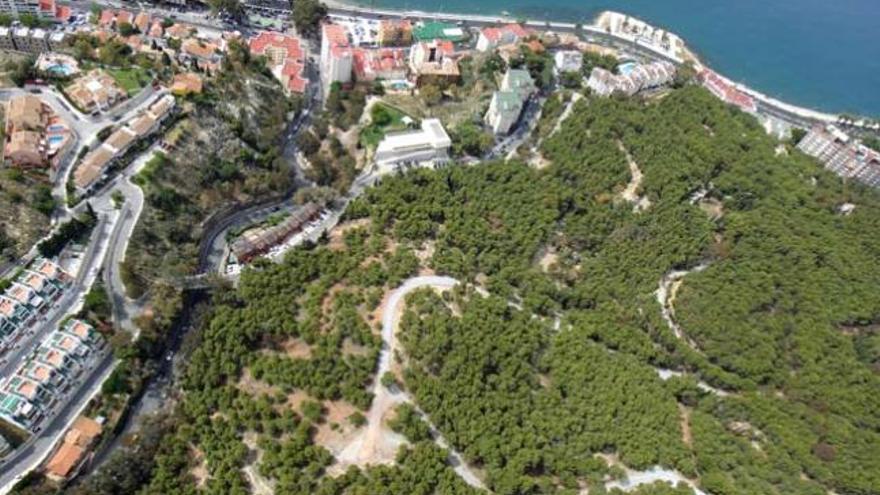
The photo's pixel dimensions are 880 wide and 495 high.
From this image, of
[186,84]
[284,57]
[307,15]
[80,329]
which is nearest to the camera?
[80,329]

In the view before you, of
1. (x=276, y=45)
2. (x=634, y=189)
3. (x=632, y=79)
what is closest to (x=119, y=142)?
(x=276, y=45)

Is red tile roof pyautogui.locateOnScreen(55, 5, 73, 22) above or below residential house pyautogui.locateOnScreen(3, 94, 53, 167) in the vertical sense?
above

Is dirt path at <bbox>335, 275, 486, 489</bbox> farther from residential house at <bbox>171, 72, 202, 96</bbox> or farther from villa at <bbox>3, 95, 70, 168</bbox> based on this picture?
villa at <bbox>3, 95, 70, 168</bbox>

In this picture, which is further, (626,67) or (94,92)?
(626,67)

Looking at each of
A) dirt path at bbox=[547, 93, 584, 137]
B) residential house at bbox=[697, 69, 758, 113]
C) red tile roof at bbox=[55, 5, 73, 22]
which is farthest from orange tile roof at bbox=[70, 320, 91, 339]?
residential house at bbox=[697, 69, 758, 113]

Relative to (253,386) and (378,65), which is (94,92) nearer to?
(378,65)

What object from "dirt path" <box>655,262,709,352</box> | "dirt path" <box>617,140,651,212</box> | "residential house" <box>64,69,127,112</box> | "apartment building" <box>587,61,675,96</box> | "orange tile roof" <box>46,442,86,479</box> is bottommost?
"orange tile roof" <box>46,442,86,479</box>

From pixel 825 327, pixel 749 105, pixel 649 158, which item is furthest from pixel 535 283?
pixel 749 105

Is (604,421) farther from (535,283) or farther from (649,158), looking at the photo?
(649,158)

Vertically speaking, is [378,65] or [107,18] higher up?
[107,18]
